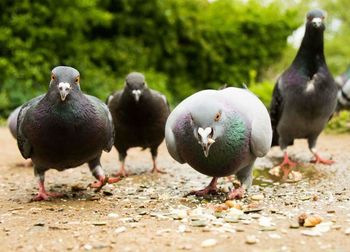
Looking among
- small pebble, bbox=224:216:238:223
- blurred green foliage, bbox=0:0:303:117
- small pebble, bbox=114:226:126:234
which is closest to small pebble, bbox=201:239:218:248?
small pebble, bbox=224:216:238:223

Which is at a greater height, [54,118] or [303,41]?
[303,41]

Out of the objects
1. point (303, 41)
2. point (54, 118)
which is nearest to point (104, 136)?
point (54, 118)

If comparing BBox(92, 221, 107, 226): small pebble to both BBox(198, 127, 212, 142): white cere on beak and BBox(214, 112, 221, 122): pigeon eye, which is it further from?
BBox(214, 112, 221, 122): pigeon eye

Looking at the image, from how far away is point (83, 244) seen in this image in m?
3.84

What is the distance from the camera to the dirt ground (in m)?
3.82

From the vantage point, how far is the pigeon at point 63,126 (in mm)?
4973

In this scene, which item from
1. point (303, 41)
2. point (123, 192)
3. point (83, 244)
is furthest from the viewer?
point (303, 41)

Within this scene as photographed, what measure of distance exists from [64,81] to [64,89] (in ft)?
0.41

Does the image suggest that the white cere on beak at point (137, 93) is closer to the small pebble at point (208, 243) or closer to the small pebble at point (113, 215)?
the small pebble at point (113, 215)

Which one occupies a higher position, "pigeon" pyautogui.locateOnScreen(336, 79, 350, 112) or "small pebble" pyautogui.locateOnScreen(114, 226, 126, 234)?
"pigeon" pyautogui.locateOnScreen(336, 79, 350, 112)

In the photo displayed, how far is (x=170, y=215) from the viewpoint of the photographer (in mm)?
4574

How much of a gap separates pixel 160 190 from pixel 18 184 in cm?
167

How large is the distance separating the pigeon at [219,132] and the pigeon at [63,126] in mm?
642

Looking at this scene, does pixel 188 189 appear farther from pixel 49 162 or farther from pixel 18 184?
pixel 18 184
